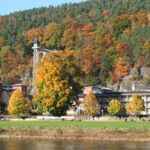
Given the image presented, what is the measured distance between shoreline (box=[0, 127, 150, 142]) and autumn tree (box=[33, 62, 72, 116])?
22.1 metres

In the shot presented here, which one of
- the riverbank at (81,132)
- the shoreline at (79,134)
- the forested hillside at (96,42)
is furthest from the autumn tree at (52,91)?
the forested hillside at (96,42)

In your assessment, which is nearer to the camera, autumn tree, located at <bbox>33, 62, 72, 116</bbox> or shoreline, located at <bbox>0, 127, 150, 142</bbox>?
shoreline, located at <bbox>0, 127, 150, 142</bbox>

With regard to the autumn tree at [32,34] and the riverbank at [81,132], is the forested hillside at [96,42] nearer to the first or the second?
the autumn tree at [32,34]

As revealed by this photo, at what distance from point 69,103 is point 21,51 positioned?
9388 centimetres

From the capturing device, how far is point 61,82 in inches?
3524

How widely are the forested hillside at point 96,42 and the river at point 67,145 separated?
8286cm

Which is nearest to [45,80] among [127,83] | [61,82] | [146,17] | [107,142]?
[61,82]

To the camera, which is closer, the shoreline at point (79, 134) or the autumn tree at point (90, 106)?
the shoreline at point (79, 134)

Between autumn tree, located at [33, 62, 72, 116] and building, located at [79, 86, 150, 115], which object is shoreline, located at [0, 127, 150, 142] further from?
building, located at [79, 86, 150, 115]

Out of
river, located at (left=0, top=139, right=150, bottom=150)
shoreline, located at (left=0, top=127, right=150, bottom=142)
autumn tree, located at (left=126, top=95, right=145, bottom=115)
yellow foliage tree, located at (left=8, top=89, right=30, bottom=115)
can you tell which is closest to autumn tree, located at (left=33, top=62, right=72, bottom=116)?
yellow foliage tree, located at (left=8, top=89, right=30, bottom=115)

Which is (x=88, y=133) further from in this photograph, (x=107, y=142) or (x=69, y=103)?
(x=69, y=103)

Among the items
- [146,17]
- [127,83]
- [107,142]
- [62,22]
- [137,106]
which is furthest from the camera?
[62,22]

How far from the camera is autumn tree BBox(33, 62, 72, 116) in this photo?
291 feet

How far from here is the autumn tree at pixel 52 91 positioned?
8881 cm
